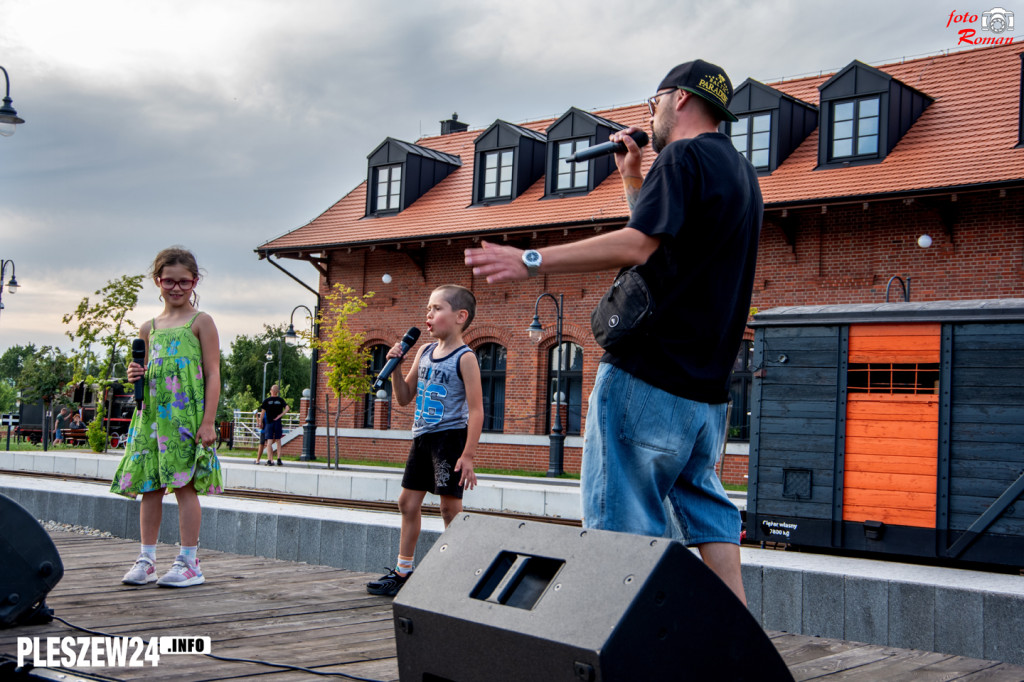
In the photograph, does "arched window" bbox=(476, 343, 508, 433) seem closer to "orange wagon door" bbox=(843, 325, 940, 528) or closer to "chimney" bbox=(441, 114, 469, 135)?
"chimney" bbox=(441, 114, 469, 135)

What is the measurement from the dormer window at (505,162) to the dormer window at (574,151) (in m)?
1.19

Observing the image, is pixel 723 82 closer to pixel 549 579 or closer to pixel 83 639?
pixel 549 579

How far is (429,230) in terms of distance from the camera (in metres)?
26.1

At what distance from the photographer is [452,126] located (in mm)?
32344

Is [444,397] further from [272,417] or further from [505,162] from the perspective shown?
[505,162]

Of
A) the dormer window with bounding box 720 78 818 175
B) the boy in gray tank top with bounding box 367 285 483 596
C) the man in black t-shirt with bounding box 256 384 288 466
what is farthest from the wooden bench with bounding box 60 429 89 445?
the boy in gray tank top with bounding box 367 285 483 596

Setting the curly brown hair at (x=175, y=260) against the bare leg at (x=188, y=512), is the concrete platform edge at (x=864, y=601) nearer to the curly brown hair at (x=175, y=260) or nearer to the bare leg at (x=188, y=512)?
the bare leg at (x=188, y=512)

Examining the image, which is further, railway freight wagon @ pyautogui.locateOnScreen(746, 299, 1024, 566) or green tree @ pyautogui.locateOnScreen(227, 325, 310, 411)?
green tree @ pyautogui.locateOnScreen(227, 325, 310, 411)

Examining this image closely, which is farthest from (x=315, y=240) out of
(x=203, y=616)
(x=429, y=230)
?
(x=203, y=616)

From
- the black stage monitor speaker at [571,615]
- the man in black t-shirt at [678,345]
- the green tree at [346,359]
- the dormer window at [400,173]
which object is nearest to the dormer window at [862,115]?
the green tree at [346,359]

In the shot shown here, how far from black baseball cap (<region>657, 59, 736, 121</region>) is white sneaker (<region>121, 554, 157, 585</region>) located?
13.1 feet

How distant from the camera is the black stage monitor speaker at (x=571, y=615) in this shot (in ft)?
7.48

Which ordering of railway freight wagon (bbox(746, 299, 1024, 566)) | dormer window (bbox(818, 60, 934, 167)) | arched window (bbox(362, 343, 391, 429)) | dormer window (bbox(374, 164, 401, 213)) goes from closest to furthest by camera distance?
railway freight wagon (bbox(746, 299, 1024, 566))
dormer window (bbox(818, 60, 934, 167))
arched window (bbox(362, 343, 391, 429))
dormer window (bbox(374, 164, 401, 213))

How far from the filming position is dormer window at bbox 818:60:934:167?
2069cm
